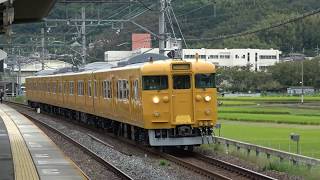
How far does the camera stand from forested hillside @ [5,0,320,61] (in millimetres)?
44772

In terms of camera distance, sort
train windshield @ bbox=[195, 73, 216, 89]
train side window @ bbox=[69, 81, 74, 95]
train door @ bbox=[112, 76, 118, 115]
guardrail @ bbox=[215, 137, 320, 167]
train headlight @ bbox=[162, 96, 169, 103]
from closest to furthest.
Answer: guardrail @ bbox=[215, 137, 320, 167], train headlight @ bbox=[162, 96, 169, 103], train windshield @ bbox=[195, 73, 216, 89], train door @ bbox=[112, 76, 118, 115], train side window @ bbox=[69, 81, 74, 95]

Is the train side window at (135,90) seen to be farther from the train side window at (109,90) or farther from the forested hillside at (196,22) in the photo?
the forested hillside at (196,22)

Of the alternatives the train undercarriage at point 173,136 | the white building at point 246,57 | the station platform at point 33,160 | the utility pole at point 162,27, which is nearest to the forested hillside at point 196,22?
the utility pole at point 162,27

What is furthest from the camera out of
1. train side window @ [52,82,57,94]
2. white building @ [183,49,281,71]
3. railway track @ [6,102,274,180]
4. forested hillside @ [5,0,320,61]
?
white building @ [183,49,281,71]

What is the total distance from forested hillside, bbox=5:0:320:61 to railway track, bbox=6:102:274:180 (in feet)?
34.7

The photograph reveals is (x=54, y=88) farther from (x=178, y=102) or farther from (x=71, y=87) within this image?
(x=178, y=102)

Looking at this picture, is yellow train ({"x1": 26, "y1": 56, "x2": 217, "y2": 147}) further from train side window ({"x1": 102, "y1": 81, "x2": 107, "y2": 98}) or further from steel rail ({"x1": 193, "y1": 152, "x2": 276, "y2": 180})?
train side window ({"x1": 102, "y1": 81, "x2": 107, "y2": 98})

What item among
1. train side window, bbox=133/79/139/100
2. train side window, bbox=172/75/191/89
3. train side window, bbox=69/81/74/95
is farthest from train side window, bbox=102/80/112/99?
train side window, bbox=69/81/74/95

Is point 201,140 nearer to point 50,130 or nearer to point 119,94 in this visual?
point 119,94

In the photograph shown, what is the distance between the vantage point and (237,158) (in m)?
17.3

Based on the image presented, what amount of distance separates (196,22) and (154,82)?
145 feet

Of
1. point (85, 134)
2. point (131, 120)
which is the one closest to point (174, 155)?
point (131, 120)

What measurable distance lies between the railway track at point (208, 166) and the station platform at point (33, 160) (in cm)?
172

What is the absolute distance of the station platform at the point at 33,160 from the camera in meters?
13.4
